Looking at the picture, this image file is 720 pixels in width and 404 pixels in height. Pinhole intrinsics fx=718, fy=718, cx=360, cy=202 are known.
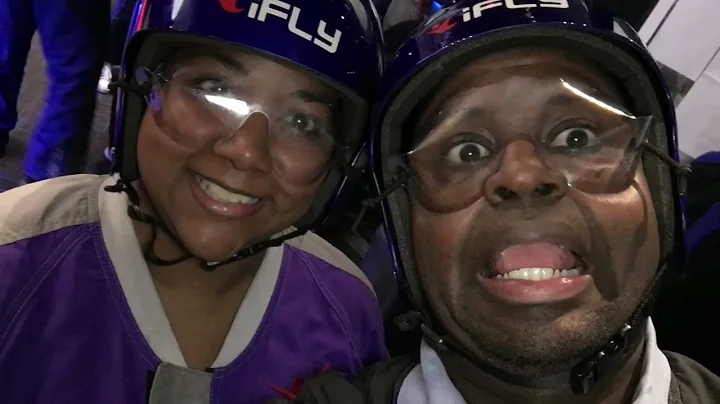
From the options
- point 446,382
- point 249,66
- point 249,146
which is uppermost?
point 249,66

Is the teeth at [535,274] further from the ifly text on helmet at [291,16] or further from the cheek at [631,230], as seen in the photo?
the ifly text on helmet at [291,16]

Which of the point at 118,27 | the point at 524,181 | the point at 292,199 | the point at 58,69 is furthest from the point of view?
the point at 118,27

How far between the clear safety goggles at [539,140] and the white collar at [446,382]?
0.32 metres

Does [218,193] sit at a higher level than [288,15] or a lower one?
lower

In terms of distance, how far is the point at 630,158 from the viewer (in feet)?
4.40

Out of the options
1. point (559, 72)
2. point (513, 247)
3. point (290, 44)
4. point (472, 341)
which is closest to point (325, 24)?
point (290, 44)

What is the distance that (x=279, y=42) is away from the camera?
1352mm

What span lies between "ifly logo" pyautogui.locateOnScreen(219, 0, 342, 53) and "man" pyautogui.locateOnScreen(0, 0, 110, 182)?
1.41 meters

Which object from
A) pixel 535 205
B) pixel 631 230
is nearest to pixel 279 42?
pixel 535 205

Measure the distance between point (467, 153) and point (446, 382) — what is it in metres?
0.45

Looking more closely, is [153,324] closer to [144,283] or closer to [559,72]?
[144,283]

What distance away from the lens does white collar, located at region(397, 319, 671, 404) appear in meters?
1.32

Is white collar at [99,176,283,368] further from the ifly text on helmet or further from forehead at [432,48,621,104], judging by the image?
forehead at [432,48,621,104]

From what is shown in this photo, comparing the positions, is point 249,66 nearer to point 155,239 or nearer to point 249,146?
point 249,146
